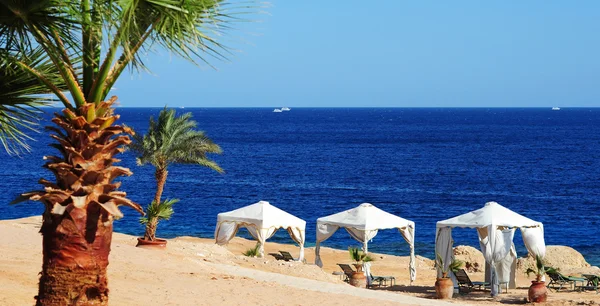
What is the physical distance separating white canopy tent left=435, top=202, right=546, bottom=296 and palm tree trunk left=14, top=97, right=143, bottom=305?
13.6 meters

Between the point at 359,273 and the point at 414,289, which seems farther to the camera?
the point at 414,289

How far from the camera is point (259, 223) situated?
22.6 m

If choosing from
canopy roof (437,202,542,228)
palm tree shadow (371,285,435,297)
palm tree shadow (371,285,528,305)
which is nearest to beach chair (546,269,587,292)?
canopy roof (437,202,542,228)

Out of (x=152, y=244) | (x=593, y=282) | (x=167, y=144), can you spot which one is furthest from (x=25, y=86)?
(x=167, y=144)

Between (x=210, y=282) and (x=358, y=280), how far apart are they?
5351mm

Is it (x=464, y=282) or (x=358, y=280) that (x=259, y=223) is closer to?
(x=358, y=280)

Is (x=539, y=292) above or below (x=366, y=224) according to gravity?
below

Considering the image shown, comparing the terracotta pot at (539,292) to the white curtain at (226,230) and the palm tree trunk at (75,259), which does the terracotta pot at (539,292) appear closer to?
the white curtain at (226,230)

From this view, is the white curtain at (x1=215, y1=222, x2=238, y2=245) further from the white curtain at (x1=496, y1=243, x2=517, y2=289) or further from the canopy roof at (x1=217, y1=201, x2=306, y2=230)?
the white curtain at (x1=496, y1=243, x2=517, y2=289)

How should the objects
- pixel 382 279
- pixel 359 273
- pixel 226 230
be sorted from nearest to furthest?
1. pixel 359 273
2. pixel 382 279
3. pixel 226 230

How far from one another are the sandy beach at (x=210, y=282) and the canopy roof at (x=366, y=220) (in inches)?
65.0

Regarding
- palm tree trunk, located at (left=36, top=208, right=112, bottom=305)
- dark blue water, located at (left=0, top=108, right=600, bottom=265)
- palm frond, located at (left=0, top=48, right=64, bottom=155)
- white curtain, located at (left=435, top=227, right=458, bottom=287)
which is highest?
palm frond, located at (left=0, top=48, right=64, bottom=155)

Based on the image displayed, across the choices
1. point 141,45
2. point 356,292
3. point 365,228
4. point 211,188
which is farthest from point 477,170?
point 141,45

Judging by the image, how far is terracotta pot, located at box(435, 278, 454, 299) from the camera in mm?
18484
